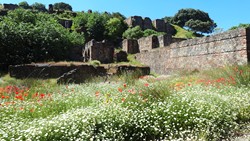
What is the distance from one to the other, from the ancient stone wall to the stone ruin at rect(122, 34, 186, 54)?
312cm

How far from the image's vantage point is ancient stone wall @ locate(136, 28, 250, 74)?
1001 cm

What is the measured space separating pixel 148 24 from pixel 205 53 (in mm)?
31665

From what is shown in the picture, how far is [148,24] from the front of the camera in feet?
141

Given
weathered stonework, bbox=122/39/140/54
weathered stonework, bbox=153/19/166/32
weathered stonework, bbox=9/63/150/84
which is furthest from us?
weathered stonework, bbox=153/19/166/32

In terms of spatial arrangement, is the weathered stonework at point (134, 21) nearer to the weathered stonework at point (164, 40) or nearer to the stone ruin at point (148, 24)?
the stone ruin at point (148, 24)

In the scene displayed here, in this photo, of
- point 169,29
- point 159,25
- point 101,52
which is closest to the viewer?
point 101,52

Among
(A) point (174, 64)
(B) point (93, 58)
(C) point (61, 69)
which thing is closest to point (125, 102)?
(C) point (61, 69)

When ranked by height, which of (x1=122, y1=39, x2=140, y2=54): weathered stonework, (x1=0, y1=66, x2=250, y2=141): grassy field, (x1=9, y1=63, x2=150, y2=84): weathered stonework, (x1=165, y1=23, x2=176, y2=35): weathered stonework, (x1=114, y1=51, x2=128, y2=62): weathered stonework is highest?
(x1=165, y1=23, x2=176, y2=35): weathered stonework

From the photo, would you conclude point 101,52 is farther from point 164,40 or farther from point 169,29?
point 169,29

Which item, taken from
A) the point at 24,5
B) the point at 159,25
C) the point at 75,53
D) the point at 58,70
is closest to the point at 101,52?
the point at 75,53

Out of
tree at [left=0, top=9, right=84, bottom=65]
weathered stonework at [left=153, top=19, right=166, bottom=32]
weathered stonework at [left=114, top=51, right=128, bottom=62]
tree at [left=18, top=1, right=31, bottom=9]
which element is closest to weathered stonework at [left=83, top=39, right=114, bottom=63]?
weathered stonework at [left=114, top=51, right=128, bottom=62]

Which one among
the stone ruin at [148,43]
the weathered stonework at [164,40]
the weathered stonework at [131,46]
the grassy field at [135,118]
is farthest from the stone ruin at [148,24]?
the grassy field at [135,118]

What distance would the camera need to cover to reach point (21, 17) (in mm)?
25375

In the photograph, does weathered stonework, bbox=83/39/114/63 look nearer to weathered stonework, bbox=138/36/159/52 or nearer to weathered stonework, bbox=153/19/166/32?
weathered stonework, bbox=138/36/159/52
